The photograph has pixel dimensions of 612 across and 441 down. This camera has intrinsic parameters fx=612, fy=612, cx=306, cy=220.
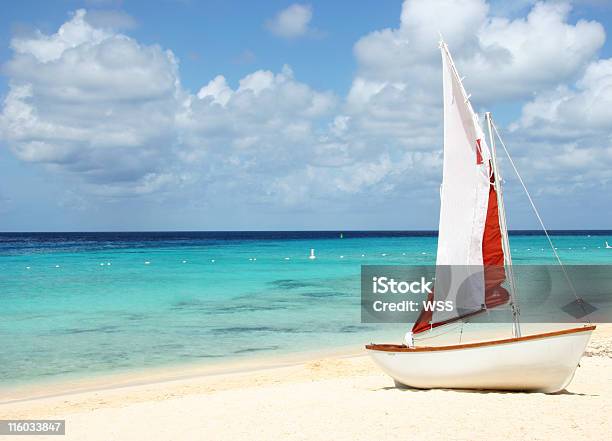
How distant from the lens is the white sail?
11.9 meters

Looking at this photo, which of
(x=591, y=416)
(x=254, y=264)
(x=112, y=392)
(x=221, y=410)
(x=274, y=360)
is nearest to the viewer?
(x=591, y=416)

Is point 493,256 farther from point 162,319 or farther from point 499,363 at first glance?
point 162,319

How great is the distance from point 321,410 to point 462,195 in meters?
4.99

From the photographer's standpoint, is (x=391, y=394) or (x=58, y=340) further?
(x=58, y=340)

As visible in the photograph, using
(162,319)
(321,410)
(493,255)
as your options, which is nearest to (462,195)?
(493,255)

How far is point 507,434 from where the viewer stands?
9.35m

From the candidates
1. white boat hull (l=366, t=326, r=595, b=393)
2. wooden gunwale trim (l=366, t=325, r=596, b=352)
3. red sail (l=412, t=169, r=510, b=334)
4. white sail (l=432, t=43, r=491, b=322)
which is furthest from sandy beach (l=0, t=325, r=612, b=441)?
white sail (l=432, t=43, r=491, b=322)

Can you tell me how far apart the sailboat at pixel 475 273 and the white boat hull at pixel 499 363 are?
0.06ft

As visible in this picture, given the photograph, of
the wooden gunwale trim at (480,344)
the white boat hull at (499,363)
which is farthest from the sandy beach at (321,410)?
the wooden gunwale trim at (480,344)

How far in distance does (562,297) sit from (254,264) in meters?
34.3

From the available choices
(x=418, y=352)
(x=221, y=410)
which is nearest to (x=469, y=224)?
(x=418, y=352)

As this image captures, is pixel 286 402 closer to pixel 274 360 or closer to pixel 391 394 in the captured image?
pixel 391 394

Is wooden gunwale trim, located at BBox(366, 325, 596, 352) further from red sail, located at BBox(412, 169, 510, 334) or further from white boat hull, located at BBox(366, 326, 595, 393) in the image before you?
red sail, located at BBox(412, 169, 510, 334)

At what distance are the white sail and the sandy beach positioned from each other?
6.98 ft
